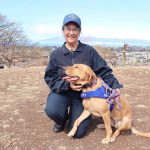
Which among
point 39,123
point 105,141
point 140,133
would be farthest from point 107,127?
point 39,123

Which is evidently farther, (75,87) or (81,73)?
(75,87)

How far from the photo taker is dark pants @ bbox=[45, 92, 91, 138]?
14.7 feet

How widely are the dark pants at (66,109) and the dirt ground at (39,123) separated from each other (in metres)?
0.16

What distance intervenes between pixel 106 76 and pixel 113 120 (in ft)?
2.08

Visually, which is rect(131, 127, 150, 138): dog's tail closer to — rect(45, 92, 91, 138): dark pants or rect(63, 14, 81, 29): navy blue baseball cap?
rect(45, 92, 91, 138): dark pants

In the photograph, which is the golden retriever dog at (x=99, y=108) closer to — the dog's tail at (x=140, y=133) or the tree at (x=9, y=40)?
the dog's tail at (x=140, y=133)

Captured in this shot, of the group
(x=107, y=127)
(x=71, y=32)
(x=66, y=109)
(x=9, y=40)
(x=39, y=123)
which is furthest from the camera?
(x=9, y=40)

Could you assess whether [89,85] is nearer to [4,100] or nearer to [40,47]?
[4,100]

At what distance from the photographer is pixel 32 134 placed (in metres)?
4.62

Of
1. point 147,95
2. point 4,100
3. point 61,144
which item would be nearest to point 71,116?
point 61,144

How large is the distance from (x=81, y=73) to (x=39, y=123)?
4.54 feet

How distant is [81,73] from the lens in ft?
13.5

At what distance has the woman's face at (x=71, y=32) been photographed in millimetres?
4430

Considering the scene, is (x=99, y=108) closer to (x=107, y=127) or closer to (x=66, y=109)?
(x=107, y=127)
